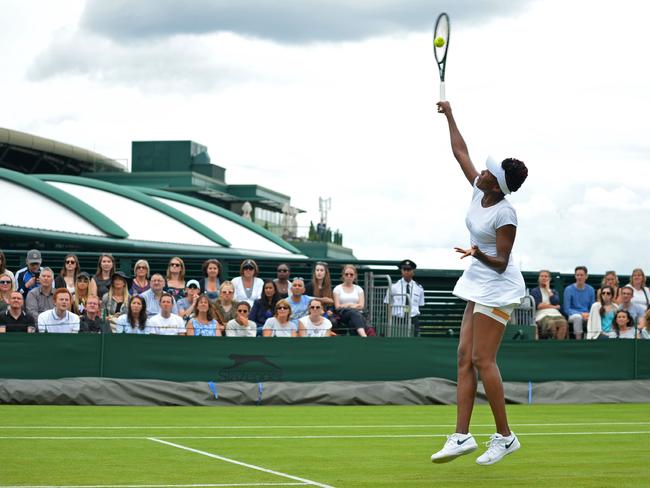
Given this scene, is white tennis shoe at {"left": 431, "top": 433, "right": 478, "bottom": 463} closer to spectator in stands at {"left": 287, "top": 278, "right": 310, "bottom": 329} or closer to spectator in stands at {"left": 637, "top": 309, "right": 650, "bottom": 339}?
spectator in stands at {"left": 287, "top": 278, "right": 310, "bottom": 329}

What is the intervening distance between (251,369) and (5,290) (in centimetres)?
343

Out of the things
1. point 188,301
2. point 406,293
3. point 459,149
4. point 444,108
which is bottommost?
point 188,301

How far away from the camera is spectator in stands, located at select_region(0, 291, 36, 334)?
1508 cm

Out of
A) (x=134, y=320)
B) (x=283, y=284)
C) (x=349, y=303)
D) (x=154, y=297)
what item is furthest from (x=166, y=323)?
(x=349, y=303)

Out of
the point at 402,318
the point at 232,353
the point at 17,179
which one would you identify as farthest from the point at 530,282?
the point at 17,179

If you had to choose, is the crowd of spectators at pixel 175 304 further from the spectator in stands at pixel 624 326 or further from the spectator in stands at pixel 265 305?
the spectator in stands at pixel 624 326

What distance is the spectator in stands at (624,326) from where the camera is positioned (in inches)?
664

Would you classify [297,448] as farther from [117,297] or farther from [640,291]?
[640,291]

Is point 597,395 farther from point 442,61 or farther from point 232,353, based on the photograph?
point 442,61

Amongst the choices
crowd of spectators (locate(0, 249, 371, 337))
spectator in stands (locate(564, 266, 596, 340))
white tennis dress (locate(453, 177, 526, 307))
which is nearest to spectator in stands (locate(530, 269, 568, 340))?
spectator in stands (locate(564, 266, 596, 340))

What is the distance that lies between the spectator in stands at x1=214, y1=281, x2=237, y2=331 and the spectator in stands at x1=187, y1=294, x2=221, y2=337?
0.56 ft

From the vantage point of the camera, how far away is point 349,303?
55.2 ft

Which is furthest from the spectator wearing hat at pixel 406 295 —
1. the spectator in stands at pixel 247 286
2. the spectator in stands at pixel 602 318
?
the spectator in stands at pixel 602 318

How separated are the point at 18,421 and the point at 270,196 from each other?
6517 centimetres
